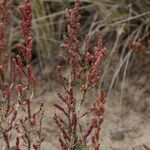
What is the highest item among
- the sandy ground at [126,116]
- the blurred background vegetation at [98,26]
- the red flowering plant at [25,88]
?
the blurred background vegetation at [98,26]

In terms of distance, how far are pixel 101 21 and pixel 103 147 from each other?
1.02 metres

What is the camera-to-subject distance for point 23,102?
83.8 inches

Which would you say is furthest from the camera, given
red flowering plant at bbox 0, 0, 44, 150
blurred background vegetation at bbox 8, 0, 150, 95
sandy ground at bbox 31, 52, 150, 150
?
blurred background vegetation at bbox 8, 0, 150, 95

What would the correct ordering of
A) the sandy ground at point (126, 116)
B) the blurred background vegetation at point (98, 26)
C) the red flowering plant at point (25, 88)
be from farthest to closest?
the blurred background vegetation at point (98, 26) → the sandy ground at point (126, 116) → the red flowering plant at point (25, 88)

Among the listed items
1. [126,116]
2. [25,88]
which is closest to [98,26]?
[126,116]

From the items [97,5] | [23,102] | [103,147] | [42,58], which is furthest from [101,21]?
[23,102]

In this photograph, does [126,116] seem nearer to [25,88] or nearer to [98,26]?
[98,26]

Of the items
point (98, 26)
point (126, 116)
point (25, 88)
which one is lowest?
point (25, 88)

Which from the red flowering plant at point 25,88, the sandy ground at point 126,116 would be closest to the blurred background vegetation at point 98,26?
the sandy ground at point 126,116

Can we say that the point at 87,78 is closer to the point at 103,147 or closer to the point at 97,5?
the point at 103,147

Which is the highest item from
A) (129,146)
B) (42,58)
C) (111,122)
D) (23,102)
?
(42,58)

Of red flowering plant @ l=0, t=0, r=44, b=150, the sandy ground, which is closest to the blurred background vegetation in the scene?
the sandy ground

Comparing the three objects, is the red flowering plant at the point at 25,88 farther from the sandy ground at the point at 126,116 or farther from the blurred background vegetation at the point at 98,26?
the blurred background vegetation at the point at 98,26

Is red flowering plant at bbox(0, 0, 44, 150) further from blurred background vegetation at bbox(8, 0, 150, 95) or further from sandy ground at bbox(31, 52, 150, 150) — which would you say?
blurred background vegetation at bbox(8, 0, 150, 95)
